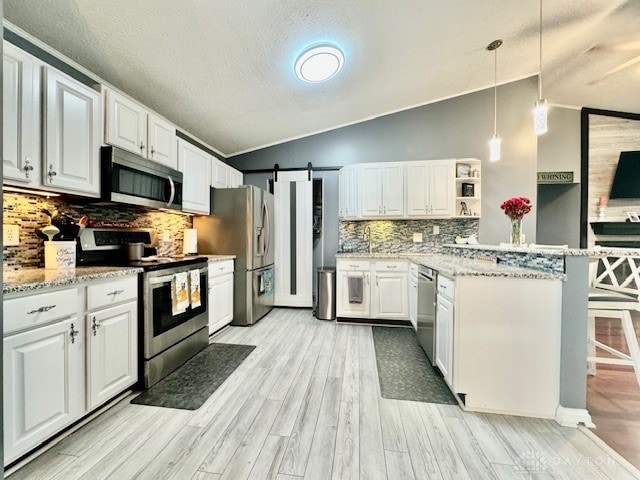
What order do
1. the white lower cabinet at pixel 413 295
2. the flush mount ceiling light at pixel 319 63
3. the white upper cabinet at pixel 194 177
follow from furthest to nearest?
the white lower cabinet at pixel 413 295, the white upper cabinet at pixel 194 177, the flush mount ceiling light at pixel 319 63

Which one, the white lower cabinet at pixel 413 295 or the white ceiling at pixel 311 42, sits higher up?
the white ceiling at pixel 311 42

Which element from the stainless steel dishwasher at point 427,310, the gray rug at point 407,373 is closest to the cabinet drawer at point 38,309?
the gray rug at point 407,373

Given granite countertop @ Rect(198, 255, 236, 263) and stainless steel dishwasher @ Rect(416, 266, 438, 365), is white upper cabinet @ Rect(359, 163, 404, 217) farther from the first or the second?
granite countertop @ Rect(198, 255, 236, 263)

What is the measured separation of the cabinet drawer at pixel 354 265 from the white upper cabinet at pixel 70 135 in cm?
269

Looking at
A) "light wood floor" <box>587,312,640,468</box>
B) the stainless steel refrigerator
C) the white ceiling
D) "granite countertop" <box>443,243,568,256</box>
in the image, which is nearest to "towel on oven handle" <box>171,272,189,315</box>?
the stainless steel refrigerator

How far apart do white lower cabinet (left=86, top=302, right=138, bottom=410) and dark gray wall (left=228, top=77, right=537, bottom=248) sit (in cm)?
305

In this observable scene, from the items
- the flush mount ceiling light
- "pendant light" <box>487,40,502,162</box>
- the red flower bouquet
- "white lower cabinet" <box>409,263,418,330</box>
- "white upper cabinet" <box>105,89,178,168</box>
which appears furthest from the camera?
"white lower cabinet" <box>409,263,418,330</box>

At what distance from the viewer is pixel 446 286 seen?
84.2 inches

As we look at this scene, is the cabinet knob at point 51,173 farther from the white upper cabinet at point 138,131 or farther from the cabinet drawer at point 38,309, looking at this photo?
the cabinet drawer at point 38,309

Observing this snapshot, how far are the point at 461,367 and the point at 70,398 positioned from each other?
244 cm

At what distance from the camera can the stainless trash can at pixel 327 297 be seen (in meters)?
3.88

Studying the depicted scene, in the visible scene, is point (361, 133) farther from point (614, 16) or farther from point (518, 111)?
point (614, 16)

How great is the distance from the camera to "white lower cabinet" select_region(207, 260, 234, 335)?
304 centimetres

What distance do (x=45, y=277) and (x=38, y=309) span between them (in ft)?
0.76
